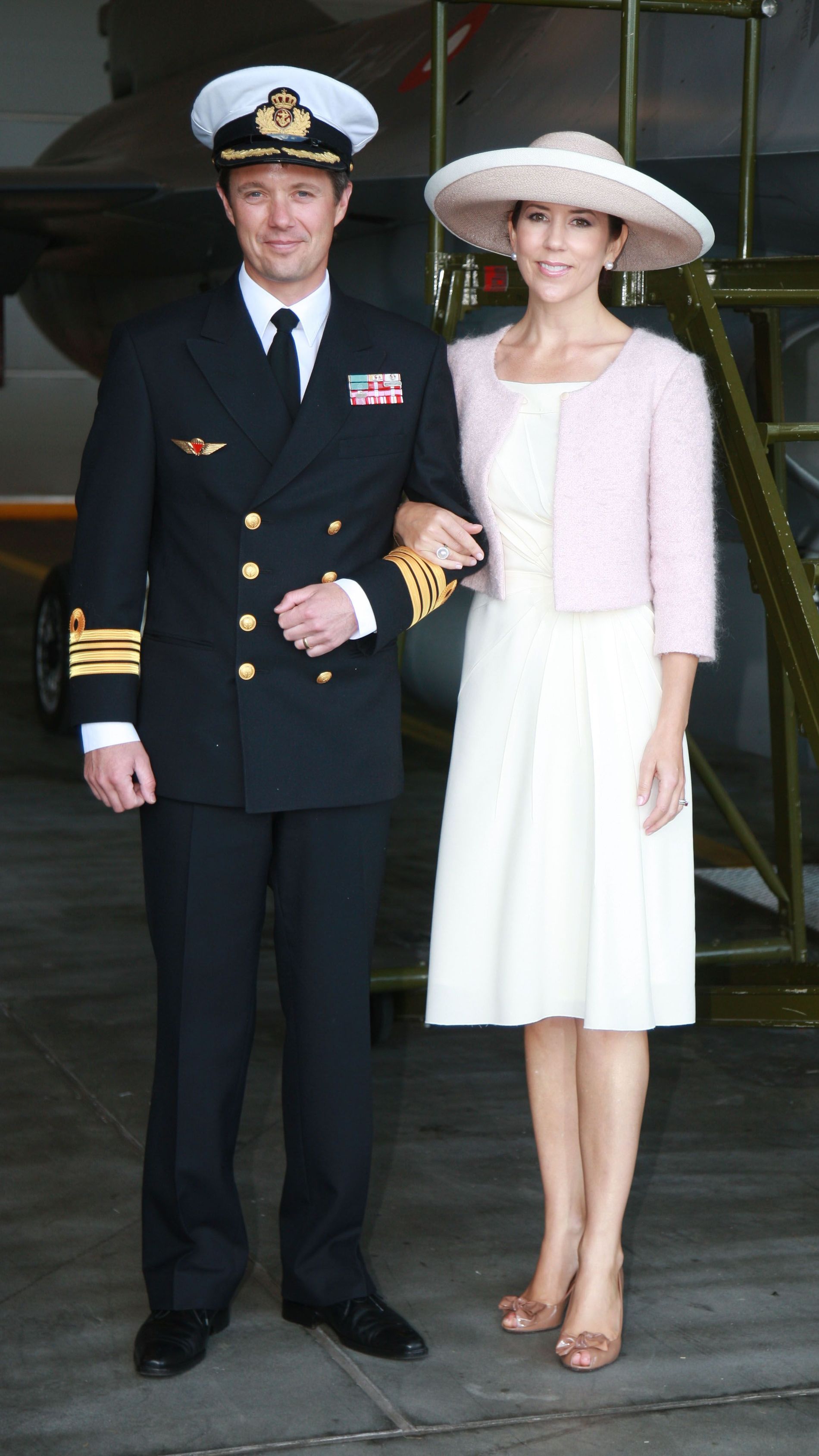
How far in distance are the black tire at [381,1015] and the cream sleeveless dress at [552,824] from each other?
1486 millimetres

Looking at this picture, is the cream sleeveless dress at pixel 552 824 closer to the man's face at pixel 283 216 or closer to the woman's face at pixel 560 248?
the woman's face at pixel 560 248

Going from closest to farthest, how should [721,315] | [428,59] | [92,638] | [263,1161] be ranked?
[92,638] → [263,1161] → [721,315] → [428,59]

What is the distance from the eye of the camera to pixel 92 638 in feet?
7.53

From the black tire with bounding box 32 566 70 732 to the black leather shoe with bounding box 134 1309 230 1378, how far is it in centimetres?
537

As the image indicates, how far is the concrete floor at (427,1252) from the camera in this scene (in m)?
2.27

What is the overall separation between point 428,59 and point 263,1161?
5671 millimetres

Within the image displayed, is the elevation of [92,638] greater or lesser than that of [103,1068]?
greater

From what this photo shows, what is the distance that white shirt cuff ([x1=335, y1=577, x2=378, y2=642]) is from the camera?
227 cm

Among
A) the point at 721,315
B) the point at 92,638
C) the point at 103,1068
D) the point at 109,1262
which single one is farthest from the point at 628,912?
the point at 721,315

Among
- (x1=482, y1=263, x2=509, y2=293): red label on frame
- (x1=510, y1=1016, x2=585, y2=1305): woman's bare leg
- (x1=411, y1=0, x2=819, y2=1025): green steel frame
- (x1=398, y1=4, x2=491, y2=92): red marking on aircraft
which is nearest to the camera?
(x1=510, y1=1016, x2=585, y2=1305): woman's bare leg

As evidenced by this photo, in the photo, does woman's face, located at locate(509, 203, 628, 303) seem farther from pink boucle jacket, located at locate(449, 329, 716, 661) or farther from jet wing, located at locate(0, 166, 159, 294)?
jet wing, located at locate(0, 166, 159, 294)

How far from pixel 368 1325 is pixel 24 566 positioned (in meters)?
14.0

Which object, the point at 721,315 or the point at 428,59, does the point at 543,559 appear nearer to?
the point at 721,315

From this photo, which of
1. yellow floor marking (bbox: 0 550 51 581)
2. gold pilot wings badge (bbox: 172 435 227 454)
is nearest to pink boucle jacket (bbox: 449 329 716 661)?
gold pilot wings badge (bbox: 172 435 227 454)
